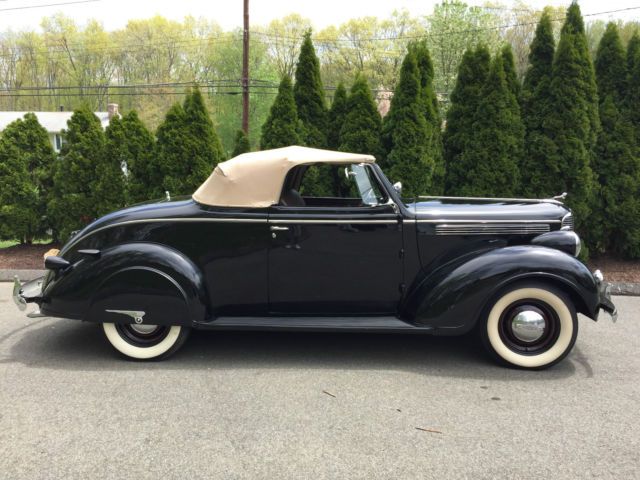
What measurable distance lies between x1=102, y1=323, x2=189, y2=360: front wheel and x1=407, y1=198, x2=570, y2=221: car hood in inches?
82.5

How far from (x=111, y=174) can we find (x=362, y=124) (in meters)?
3.82

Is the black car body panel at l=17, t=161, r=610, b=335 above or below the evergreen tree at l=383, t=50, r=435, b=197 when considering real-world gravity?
below

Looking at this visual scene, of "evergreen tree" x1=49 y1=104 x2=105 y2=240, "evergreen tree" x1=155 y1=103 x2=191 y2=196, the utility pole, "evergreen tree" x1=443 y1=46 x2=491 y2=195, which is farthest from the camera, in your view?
the utility pole

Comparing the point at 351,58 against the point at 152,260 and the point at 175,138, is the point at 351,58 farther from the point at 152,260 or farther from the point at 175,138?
the point at 152,260

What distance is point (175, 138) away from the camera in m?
7.35

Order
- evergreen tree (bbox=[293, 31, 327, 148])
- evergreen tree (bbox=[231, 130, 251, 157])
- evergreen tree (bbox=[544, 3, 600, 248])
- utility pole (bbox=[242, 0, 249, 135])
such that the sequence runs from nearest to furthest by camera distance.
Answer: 1. evergreen tree (bbox=[544, 3, 600, 248])
2. evergreen tree (bbox=[293, 31, 327, 148])
3. evergreen tree (bbox=[231, 130, 251, 157])
4. utility pole (bbox=[242, 0, 249, 135])

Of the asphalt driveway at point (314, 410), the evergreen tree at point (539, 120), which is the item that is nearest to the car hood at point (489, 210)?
the asphalt driveway at point (314, 410)

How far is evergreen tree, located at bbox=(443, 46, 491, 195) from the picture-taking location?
7.24m

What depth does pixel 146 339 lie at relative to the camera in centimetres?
396

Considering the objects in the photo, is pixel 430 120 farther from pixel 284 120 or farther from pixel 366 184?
pixel 366 184

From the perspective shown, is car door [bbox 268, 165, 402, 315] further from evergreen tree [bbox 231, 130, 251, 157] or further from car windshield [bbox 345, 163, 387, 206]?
evergreen tree [bbox 231, 130, 251, 157]

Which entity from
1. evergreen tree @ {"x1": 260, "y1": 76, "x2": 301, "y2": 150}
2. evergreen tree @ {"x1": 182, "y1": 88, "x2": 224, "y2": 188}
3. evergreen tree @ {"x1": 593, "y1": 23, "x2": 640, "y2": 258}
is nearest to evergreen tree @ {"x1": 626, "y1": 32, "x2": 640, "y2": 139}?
evergreen tree @ {"x1": 593, "y1": 23, "x2": 640, "y2": 258}

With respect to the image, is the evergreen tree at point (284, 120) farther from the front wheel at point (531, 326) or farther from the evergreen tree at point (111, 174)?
the front wheel at point (531, 326)

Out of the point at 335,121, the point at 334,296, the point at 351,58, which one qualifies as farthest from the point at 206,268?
the point at 351,58
